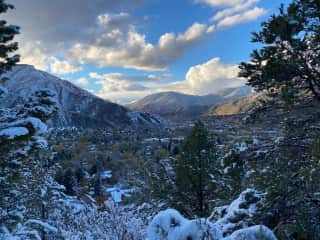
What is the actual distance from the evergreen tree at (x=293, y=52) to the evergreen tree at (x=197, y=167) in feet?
19.5

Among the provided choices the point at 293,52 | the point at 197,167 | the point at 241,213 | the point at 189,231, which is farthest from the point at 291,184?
the point at 197,167

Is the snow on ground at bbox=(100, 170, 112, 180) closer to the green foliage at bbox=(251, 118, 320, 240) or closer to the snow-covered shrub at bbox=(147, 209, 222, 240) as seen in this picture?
the green foliage at bbox=(251, 118, 320, 240)

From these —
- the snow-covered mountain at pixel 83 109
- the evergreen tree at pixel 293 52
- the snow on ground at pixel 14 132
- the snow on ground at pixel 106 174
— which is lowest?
→ the snow on ground at pixel 106 174

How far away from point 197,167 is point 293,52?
23.1 ft

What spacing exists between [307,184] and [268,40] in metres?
3.06

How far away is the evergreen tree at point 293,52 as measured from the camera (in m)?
5.74

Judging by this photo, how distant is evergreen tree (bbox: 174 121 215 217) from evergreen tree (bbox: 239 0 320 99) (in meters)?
5.95

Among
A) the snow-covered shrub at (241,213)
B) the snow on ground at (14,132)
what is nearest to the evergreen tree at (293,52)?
the snow-covered shrub at (241,213)

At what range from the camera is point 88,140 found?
95562 mm

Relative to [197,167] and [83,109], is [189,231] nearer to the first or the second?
[197,167]

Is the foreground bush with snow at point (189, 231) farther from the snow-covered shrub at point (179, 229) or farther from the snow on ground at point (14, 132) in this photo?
the snow on ground at point (14, 132)

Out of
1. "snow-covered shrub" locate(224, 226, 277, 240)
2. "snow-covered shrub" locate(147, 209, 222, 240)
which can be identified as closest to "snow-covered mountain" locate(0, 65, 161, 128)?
"snow-covered shrub" locate(147, 209, 222, 240)

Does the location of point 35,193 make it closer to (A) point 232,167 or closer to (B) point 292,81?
(A) point 232,167

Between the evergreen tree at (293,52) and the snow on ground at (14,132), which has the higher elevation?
the evergreen tree at (293,52)
